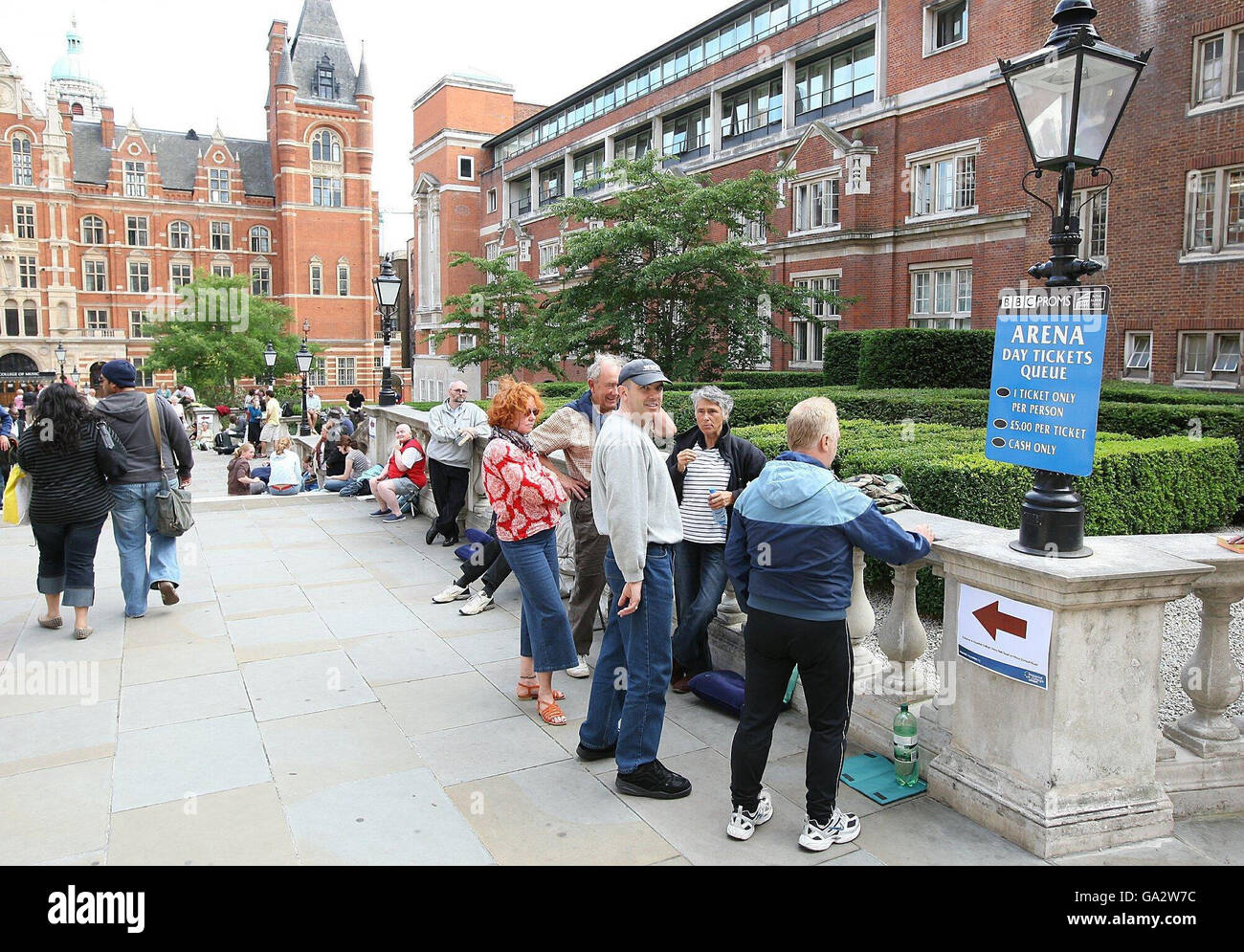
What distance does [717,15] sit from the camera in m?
36.5

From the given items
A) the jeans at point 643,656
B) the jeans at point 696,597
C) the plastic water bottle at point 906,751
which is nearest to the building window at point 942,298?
the jeans at point 696,597

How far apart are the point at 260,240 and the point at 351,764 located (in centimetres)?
7737

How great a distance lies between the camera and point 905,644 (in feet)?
15.0

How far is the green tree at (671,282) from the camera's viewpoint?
21.4 metres

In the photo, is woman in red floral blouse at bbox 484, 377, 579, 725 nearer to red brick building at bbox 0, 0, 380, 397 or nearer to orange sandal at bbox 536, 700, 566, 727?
orange sandal at bbox 536, 700, 566, 727

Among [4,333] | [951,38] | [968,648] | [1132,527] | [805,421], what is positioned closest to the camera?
[805,421]

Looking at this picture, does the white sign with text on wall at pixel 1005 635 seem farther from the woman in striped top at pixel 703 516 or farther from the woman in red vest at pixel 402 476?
the woman in red vest at pixel 402 476

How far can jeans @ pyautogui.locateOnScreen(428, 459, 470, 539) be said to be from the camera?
10062 millimetres

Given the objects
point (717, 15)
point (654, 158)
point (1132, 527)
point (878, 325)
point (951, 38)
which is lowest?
point (1132, 527)

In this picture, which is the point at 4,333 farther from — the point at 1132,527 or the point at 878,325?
the point at 1132,527

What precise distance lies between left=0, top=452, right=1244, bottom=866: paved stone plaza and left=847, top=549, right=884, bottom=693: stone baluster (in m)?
0.49

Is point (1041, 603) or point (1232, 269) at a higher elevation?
point (1232, 269)
